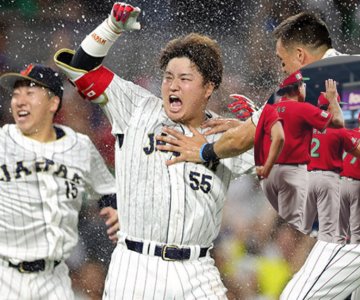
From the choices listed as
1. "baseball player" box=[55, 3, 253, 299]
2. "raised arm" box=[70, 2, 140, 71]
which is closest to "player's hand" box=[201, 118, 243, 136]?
"baseball player" box=[55, 3, 253, 299]

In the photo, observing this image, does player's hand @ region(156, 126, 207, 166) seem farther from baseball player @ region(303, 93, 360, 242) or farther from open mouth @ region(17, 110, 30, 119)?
open mouth @ region(17, 110, 30, 119)

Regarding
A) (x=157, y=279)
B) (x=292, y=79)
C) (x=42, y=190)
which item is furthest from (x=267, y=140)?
(x=42, y=190)

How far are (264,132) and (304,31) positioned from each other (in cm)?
21

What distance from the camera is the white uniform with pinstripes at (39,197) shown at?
70.7 inches

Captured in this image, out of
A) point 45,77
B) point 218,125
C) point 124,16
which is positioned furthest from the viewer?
point 45,77

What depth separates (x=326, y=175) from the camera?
5.43 ft

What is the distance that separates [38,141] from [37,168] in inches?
2.3

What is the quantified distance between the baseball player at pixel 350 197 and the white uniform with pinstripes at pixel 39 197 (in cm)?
50

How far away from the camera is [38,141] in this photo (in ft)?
6.05

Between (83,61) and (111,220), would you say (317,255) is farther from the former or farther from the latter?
(83,61)

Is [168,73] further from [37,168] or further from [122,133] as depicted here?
[37,168]

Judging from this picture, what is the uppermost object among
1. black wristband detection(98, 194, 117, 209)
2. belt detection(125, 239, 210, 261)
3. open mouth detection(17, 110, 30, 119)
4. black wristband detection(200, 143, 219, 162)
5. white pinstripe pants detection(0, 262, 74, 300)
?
open mouth detection(17, 110, 30, 119)

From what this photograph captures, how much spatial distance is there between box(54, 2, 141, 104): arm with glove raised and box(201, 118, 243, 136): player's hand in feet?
0.65

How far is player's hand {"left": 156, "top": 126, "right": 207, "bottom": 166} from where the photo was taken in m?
1.58
